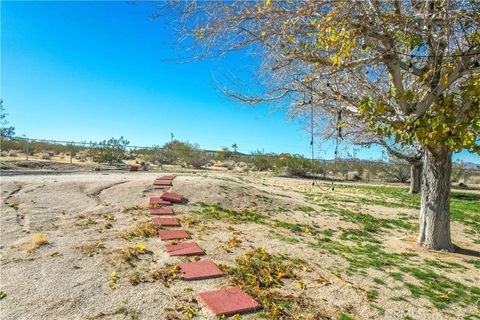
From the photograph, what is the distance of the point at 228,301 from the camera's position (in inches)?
113

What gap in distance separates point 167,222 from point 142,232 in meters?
0.70

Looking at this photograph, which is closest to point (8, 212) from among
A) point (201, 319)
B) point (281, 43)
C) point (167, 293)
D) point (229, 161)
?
point (167, 293)

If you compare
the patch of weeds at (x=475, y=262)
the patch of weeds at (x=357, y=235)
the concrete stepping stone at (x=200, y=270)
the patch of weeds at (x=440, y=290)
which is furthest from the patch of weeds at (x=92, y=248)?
the patch of weeds at (x=475, y=262)

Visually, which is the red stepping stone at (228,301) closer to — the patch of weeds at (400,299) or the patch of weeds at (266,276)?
the patch of weeds at (266,276)

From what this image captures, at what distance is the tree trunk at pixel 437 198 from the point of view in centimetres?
549

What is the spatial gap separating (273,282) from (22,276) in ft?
8.14

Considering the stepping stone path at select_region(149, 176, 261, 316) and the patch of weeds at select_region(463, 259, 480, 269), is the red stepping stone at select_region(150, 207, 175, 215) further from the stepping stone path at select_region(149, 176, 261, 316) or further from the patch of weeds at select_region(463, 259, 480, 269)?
the patch of weeds at select_region(463, 259, 480, 269)

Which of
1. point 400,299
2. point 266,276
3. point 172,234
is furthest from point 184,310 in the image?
point 400,299

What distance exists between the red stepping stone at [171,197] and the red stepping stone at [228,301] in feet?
13.3

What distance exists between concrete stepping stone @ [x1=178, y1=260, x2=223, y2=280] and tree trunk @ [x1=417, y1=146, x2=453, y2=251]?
13.0 ft

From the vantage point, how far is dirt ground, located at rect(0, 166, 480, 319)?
284cm

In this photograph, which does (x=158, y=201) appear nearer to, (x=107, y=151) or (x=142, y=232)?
(x=142, y=232)

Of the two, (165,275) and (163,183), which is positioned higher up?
(163,183)

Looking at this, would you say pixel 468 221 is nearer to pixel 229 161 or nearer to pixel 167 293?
pixel 167 293
